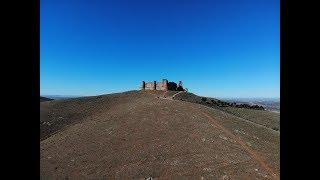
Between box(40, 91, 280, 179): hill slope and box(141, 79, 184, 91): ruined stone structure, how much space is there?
22.0 meters

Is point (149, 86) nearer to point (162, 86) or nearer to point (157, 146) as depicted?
point (162, 86)

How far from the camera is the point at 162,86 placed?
2272 inches

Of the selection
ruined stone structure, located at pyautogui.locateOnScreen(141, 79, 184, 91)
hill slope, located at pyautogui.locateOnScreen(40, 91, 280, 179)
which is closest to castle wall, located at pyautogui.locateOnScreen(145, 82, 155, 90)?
ruined stone structure, located at pyautogui.locateOnScreen(141, 79, 184, 91)

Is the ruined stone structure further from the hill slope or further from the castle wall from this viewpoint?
the hill slope

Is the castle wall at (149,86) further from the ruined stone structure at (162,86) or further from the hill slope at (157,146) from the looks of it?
the hill slope at (157,146)

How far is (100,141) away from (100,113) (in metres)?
12.2

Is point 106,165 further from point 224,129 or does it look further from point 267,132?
point 267,132

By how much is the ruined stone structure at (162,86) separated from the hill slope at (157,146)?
2203 centimetres

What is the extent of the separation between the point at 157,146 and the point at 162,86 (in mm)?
36168

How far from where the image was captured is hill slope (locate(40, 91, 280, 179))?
1792 centimetres

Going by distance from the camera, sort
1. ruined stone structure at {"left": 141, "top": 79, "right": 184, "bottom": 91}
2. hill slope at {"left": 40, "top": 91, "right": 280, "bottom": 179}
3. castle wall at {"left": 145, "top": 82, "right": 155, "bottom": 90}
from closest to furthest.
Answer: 1. hill slope at {"left": 40, "top": 91, "right": 280, "bottom": 179}
2. ruined stone structure at {"left": 141, "top": 79, "right": 184, "bottom": 91}
3. castle wall at {"left": 145, "top": 82, "right": 155, "bottom": 90}

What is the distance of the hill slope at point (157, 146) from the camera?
17922mm

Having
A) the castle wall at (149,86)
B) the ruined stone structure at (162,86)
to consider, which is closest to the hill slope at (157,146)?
the ruined stone structure at (162,86)

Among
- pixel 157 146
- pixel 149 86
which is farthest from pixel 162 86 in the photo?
pixel 157 146
